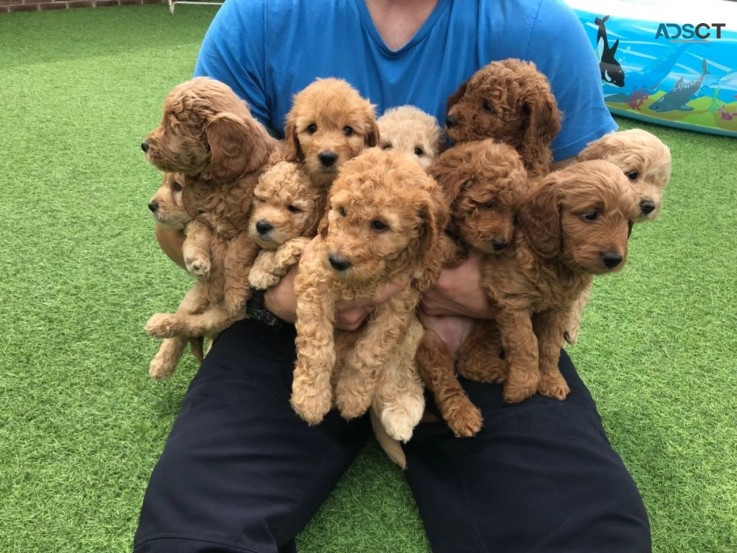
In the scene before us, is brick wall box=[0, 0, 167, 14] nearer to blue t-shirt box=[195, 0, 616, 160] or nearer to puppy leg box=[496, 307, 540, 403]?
blue t-shirt box=[195, 0, 616, 160]

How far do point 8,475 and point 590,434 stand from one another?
1.90 m

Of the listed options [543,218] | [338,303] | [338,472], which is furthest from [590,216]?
[338,472]

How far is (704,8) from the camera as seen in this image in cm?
501

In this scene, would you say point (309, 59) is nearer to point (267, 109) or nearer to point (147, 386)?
point (267, 109)

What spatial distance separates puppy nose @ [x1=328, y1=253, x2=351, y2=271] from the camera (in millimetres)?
1324

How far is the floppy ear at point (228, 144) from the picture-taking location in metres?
1.56

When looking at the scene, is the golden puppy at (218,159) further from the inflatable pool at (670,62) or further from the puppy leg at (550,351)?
the inflatable pool at (670,62)

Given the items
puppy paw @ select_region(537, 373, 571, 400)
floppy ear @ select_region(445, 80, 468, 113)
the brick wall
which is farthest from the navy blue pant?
the brick wall

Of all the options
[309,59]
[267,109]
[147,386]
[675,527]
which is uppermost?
[309,59]

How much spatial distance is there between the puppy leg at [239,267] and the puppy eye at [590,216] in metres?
0.97

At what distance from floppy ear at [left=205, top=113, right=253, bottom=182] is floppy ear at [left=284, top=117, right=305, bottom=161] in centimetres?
12

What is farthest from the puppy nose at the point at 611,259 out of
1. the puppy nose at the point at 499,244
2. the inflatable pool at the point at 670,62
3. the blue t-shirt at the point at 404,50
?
the inflatable pool at the point at 670,62

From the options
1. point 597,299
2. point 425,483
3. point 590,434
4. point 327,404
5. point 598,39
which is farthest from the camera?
point 598,39

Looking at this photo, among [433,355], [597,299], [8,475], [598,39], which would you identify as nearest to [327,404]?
[433,355]
